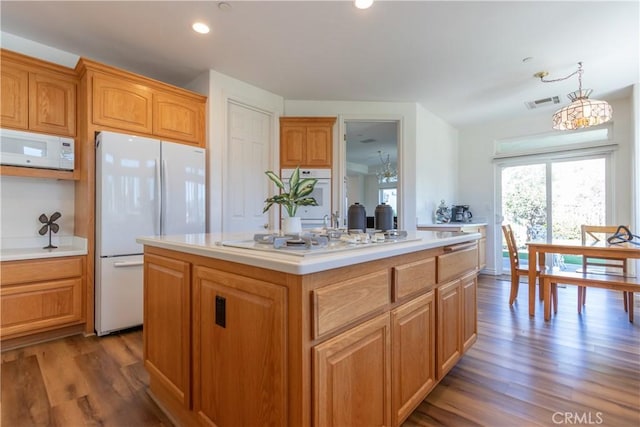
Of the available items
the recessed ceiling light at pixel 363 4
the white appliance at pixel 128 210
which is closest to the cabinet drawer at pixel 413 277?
the recessed ceiling light at pixel 363 4

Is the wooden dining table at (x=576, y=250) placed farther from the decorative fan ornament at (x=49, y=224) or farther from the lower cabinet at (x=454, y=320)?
the decorative fan ornament at (x=49, y=224)

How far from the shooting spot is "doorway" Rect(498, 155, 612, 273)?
14.2 feet

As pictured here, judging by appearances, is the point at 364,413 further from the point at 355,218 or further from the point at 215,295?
the point at 355,218

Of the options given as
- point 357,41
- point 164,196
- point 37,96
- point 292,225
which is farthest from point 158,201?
point 357,41

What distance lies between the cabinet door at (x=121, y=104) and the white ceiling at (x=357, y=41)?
0.40 metres

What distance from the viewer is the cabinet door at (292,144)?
3.96 m

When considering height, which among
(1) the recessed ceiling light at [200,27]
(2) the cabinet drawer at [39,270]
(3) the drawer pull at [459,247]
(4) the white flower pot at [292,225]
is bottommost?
(2) the cabinet drawer at [39,270]

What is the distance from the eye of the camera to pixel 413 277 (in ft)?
4.51

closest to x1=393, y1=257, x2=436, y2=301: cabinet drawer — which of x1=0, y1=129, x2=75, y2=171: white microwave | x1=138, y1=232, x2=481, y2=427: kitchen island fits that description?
x1=138, y1=232, x2=481, y2=427: kitchen island

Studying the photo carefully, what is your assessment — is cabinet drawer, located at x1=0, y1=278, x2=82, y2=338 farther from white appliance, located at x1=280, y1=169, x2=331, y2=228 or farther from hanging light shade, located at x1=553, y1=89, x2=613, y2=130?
hanging light shade, located at x1=553, y1=89, x2=613, y2=130

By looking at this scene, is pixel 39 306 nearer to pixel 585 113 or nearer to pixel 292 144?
pixel 292 144

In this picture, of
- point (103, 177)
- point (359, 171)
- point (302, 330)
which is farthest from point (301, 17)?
point (359, 171)

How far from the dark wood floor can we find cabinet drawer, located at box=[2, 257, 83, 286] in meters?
0.55

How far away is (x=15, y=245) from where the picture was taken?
2570 mm
